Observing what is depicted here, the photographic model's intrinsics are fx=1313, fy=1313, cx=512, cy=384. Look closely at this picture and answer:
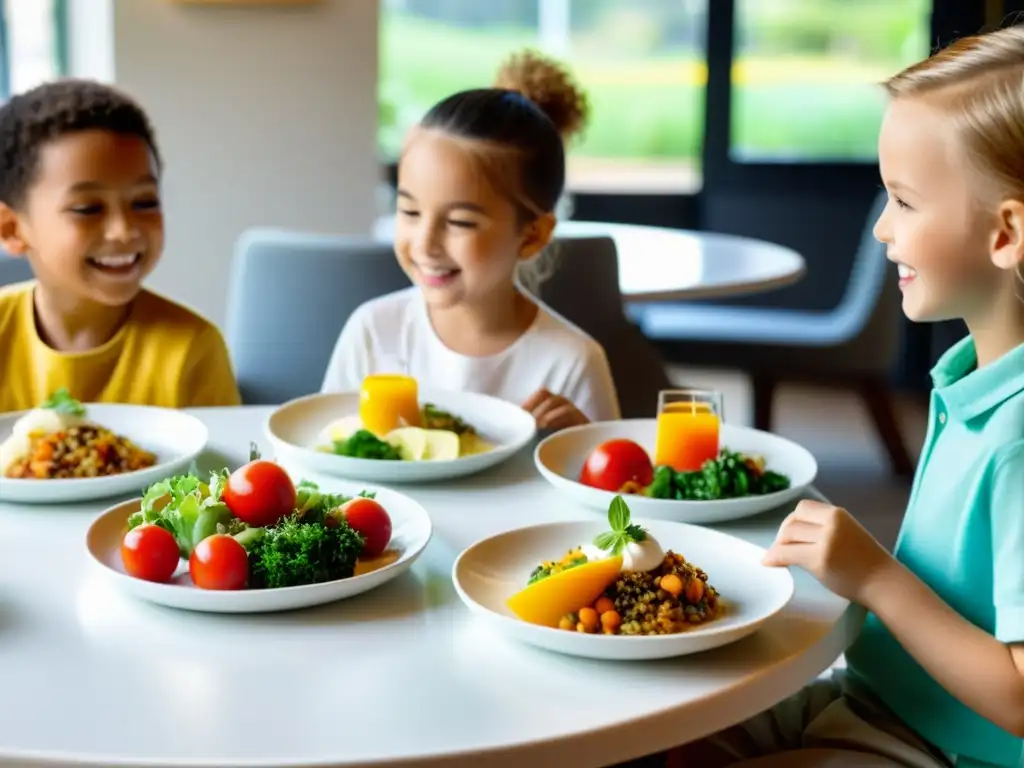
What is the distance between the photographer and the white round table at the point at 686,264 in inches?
118

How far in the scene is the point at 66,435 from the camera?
162cm

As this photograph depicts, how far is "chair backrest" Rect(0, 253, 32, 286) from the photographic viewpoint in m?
2.68

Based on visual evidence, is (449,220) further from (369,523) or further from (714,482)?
(369,523)

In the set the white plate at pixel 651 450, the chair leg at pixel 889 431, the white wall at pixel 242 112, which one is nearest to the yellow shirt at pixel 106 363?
the white plate at pixel 651 450

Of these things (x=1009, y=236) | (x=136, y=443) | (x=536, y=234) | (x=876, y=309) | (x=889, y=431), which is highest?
(x=1009, y=236)

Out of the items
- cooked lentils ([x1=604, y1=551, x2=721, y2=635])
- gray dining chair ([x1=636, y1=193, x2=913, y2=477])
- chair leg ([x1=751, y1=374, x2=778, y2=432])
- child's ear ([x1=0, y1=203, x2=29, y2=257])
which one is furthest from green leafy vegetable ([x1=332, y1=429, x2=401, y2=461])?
chair leg ([x1=751, y1=374, x2=778, y2=432])

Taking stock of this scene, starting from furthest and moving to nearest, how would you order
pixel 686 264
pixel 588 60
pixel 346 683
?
1. pixel 588 60
2. pixel 686 264
3. pixel 346 683

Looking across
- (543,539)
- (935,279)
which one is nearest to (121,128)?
(543,539)

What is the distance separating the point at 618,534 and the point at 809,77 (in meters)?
5.14

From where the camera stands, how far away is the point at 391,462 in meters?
1.63

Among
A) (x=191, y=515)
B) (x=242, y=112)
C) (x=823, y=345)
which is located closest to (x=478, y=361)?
Answer: (x=191, y=515)

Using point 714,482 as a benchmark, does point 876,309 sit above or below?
below

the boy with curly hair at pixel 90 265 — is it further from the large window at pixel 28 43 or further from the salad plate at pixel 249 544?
the large window at pixel 28 43

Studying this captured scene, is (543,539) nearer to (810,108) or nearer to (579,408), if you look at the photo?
(579,408)
